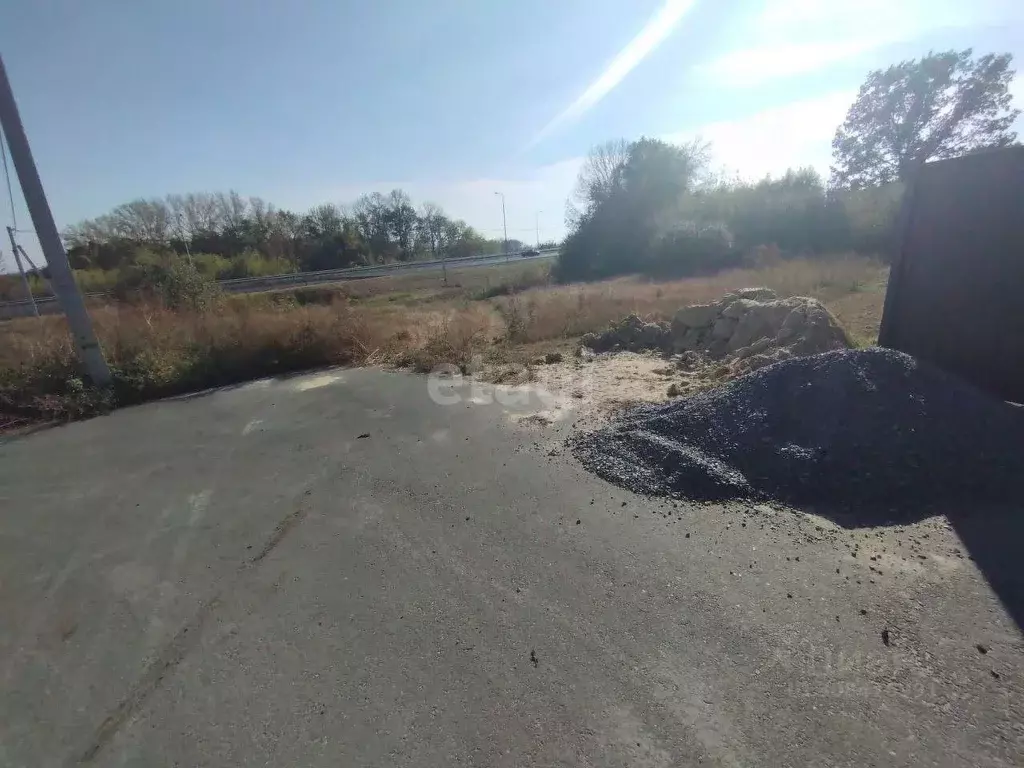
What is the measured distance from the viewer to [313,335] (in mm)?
10570

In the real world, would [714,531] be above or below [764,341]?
below

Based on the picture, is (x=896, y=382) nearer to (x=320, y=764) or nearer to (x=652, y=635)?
(x=652, y=635)

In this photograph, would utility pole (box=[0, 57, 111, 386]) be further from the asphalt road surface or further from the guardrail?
the guardrail

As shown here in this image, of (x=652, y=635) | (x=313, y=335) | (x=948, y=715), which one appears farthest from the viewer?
(x=313, y=335)

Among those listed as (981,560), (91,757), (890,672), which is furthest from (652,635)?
(91,757)

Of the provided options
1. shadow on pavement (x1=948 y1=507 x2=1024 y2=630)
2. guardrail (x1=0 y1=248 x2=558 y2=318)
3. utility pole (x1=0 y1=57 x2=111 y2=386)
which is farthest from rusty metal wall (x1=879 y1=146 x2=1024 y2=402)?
guardrail (x1=0 y1=248 x2=558 y2=318)

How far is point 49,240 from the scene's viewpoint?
321 inches

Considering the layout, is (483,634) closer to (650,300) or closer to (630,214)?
(650,300)

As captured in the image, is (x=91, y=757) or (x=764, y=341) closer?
(x=91, y=757)

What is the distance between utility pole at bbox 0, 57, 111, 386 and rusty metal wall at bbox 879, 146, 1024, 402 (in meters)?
12.3

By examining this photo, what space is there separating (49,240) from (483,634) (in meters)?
10.2

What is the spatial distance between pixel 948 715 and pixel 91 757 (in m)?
4.07

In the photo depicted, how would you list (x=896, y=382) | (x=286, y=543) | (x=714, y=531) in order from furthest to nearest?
(x=896, y=382) → (x=286, y=543) → (x=714, y=531)

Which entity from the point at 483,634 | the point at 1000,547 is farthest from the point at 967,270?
the point at 483,634
